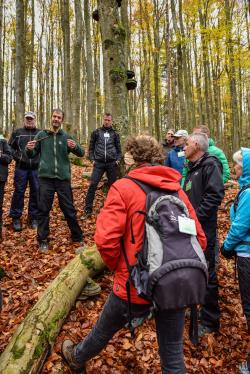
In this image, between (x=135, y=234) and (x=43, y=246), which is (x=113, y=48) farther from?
(x=135, y=234)

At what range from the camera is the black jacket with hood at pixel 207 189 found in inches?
145

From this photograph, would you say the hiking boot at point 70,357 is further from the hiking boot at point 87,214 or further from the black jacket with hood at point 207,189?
the hiking boot at point 87,214

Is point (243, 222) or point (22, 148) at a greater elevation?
point (22, 148)

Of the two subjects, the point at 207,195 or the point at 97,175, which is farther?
the point at 97,175

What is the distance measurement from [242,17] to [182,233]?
74.2ft

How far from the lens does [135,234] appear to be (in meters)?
2.29

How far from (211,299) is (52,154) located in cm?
339

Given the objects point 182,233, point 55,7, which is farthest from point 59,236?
point 55,7

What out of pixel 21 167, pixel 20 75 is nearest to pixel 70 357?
pixel 21 167

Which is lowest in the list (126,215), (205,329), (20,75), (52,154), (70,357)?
(205,329)

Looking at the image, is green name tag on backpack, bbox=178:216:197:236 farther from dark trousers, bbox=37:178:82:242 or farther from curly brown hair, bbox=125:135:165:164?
dark trousers, bbox=37:178:82:242

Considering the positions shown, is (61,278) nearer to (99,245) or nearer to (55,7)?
(99,245)

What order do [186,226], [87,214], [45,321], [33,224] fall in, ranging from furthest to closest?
[87,214], [33,224], [45,321], [186,226]

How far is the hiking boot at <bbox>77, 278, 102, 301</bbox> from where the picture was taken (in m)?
4.04
